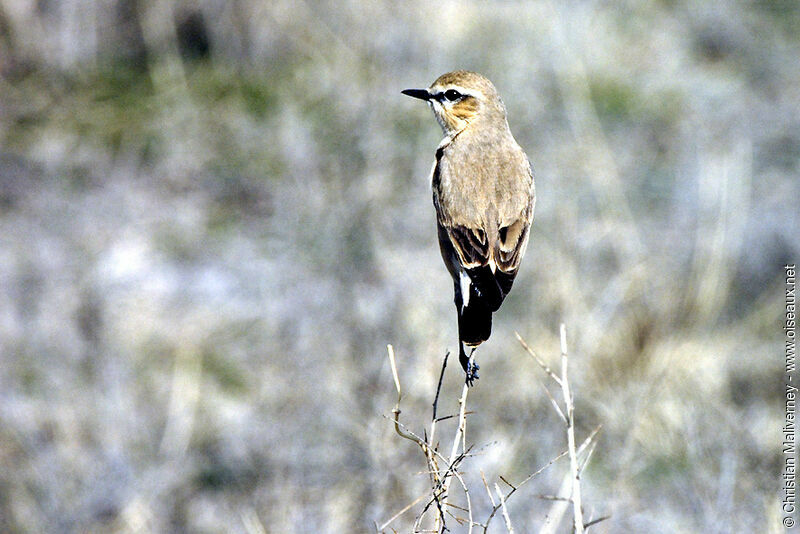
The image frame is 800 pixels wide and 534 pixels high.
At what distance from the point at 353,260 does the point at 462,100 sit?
2.88m

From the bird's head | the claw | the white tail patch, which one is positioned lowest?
the claw

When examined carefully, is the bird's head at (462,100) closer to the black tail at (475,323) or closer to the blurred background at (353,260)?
the black tail at (475,323)

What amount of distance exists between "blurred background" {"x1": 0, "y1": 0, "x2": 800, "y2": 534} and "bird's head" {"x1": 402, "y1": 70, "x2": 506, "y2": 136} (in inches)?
68.5

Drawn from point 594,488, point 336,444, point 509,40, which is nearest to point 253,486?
point 336,444

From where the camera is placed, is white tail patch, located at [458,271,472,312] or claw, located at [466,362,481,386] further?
white tail patch, located at [458,271,472,312]

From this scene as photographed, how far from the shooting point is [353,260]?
21.5 feet

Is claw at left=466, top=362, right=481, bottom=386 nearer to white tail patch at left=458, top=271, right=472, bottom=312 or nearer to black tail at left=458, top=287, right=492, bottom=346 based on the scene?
black tail at left=458, top=287, right=492, bottom=346

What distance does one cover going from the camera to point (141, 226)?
7656mm

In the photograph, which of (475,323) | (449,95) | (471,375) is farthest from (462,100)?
(471,375)

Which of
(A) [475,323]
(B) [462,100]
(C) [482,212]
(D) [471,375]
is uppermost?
(B) [462,100]

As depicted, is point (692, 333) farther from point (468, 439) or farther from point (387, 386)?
point (387, 386)

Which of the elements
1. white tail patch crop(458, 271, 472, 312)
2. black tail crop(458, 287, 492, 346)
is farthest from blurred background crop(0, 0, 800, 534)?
black tail crop(458, 287, 492, 346)

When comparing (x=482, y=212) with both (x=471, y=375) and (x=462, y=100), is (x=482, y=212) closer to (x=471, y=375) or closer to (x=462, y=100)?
(x=462, y=100)

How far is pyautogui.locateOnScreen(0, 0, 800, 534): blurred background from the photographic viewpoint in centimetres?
593
